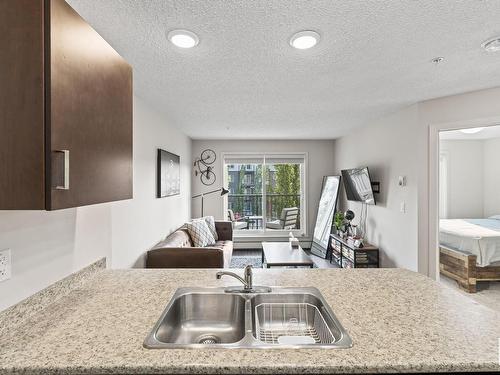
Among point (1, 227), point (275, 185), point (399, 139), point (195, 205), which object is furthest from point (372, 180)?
point (1, 227)

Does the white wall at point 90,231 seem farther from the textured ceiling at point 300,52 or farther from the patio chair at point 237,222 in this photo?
the patio chair at point 237,222

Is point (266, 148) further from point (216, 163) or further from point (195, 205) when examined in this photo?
point (195, 205)

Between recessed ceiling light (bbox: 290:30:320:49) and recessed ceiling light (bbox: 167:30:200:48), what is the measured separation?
0.61m

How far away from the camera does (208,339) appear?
131cm

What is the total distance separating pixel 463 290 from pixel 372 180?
1805mm

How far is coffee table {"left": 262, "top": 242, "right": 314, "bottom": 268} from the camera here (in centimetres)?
326

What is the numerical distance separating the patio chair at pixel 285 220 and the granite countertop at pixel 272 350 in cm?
439

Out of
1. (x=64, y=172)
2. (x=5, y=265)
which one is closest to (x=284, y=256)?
(x=5, y=265)

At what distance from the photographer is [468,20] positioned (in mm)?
1539

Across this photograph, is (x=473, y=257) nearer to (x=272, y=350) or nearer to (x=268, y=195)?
(x=268, y=195)

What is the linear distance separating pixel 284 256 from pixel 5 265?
2.93 m

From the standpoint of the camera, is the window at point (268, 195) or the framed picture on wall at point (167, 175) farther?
the window at point (268, 195)

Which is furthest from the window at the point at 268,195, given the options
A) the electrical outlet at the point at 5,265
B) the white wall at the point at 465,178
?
the electrical outlet at the point at 5,265

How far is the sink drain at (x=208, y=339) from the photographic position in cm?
130
